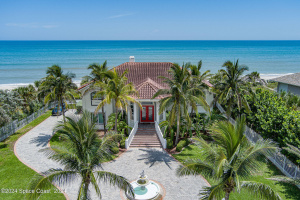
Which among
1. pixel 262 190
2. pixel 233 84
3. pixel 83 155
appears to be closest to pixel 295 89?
pixel 233 84

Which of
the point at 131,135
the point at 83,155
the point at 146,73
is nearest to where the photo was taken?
the point at 83,155

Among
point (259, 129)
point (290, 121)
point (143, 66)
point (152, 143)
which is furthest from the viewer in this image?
point (143, 66)

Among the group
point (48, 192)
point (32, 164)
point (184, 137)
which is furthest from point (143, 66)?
point (48, 192)

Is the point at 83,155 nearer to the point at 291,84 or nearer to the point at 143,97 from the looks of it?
the point at 143,97

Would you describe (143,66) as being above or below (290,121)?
above

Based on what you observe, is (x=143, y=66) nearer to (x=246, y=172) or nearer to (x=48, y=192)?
(x=48, y=192)

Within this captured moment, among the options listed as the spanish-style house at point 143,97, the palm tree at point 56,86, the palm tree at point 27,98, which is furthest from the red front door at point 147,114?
the palm tree at point 27,98

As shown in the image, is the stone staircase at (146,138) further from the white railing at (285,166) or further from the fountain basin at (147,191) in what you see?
the white railing at (285,166)
